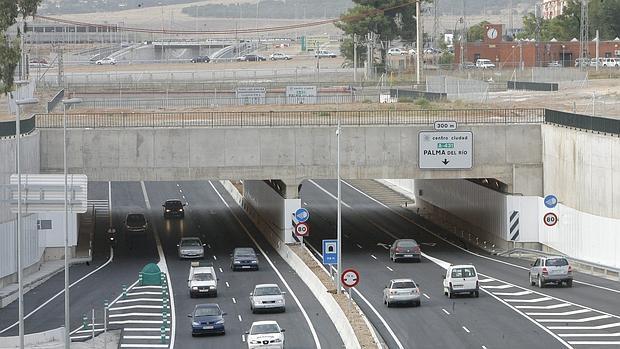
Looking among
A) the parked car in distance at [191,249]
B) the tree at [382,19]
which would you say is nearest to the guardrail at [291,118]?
the parked car in distance at [191,249]

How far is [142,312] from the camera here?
53.4 m

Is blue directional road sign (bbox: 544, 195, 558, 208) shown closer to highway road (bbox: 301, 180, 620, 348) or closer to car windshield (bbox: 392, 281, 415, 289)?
highway road (bbox: 301, 180, 620, 348)

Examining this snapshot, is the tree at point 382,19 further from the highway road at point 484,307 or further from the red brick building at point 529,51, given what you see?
the highway road at point 484,307

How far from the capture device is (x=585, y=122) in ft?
224

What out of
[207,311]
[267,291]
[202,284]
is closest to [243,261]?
[202,284]

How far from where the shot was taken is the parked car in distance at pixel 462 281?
53.8m

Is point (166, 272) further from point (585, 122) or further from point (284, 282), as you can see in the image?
point (585, 122)

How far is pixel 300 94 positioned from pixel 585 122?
49.6m

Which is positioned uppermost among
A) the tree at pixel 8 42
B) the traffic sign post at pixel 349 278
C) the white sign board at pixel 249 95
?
the tree at pixel 8 42

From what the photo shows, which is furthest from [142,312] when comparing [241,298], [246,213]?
[246,213]

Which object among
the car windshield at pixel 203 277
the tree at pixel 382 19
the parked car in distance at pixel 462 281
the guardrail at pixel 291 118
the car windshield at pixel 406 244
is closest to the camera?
the parked car in distance at pixel 462 281

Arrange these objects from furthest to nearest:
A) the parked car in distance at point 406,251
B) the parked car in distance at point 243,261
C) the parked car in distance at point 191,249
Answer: the parked car in distance at point 191,249
the parked car in distance at point 406,251
the parked car in distance at point 243,261

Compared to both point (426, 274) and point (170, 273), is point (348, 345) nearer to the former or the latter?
point (426, 274)

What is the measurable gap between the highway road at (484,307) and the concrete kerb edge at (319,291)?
131cm
